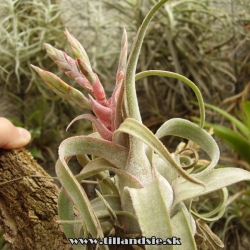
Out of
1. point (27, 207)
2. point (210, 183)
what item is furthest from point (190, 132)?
point (27, 207)

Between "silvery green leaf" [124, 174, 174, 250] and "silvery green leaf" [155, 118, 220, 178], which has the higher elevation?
"silvery green leaf" [155, 118, 220, 178]

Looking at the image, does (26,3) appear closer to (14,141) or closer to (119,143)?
(14,141)

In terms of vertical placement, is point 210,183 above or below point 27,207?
above

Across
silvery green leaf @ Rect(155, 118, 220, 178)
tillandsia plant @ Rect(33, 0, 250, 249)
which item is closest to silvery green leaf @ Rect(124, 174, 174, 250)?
tillandsia plant @ Rect(33, 0, 250, 249)

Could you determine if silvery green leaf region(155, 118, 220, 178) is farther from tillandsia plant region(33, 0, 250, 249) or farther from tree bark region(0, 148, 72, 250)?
tree bark region(0, 148, 72, 250)

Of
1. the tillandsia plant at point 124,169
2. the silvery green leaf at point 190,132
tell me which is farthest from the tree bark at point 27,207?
the silvery green leaf at point 190,132

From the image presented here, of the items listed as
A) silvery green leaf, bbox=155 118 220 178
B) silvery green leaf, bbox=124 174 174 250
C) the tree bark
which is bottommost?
the tree bark

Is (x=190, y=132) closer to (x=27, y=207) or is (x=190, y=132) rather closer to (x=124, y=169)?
(x=124, y=169)

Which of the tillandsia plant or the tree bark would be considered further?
the tree bark
